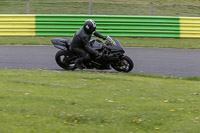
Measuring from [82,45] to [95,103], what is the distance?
371 cm

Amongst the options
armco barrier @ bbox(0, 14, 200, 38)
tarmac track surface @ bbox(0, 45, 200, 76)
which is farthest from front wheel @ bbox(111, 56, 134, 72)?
armco barrier @ bbox(0, 14, 200, 38)

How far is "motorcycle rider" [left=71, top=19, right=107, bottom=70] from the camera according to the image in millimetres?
10156

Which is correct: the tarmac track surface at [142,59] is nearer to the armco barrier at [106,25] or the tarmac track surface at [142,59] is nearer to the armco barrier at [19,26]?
the armco barrier at [19,26]

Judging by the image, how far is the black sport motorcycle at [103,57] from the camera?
10.4 m

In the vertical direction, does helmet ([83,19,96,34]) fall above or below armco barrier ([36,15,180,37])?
above

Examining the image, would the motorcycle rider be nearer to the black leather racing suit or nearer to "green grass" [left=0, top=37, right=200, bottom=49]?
the black leather racing suit

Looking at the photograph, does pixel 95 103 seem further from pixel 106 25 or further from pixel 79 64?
pixel 106 25

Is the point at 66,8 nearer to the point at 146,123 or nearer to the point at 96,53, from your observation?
the point at 96,53

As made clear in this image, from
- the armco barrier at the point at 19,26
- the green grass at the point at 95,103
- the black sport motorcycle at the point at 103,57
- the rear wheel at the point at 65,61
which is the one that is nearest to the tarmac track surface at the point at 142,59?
the rear wheel at the point at 65,61

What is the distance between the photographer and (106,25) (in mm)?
17578

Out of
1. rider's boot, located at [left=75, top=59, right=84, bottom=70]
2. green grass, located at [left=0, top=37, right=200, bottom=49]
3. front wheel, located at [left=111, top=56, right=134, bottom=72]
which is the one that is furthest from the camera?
green grass, located at [left=0, top=37, right=200, bottom=49]

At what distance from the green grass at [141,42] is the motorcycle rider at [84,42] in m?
5.35

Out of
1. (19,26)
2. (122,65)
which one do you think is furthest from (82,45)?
(19,26)

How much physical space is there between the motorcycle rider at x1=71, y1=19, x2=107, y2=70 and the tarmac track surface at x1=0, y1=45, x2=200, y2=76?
1.11m
